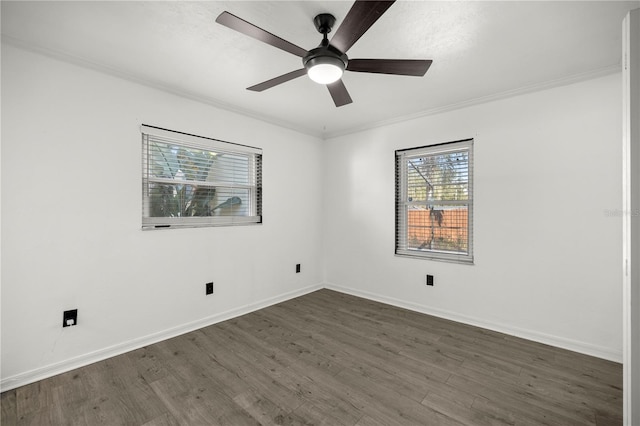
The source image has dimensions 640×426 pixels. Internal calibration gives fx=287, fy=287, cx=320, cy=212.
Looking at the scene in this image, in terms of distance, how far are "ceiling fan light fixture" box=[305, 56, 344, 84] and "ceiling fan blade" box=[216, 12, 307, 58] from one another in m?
0.09

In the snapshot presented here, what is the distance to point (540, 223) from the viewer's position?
270cm

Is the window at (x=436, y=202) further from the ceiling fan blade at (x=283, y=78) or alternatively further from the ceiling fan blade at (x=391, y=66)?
the ceiling fan blade at (x=283, y=78)

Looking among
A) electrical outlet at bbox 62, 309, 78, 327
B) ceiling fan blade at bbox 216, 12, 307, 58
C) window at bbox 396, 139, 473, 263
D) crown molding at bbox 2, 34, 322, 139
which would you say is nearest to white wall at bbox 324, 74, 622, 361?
window at bbox 396, 139, 473, 263

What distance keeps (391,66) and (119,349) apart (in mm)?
3098

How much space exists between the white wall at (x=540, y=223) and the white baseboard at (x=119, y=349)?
1.92 meters

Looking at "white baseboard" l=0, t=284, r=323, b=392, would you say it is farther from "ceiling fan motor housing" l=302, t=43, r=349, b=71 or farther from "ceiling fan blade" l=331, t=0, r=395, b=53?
"ceiling fan blade" l=331, t=0, r=395, b=53

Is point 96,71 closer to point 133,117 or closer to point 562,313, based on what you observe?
point 133,117

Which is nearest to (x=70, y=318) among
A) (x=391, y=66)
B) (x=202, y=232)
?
(x=202, y=232)

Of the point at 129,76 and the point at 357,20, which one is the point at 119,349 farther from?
the point at 357,20

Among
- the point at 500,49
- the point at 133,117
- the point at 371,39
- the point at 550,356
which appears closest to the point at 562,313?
the point at 550,356

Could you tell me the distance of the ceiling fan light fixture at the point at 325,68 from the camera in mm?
1652

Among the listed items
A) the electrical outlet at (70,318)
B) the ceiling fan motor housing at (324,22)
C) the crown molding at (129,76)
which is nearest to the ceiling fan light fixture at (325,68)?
the ceiling fan motor housing at (324,22)

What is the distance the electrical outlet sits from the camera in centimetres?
222

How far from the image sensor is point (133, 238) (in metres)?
2.58
